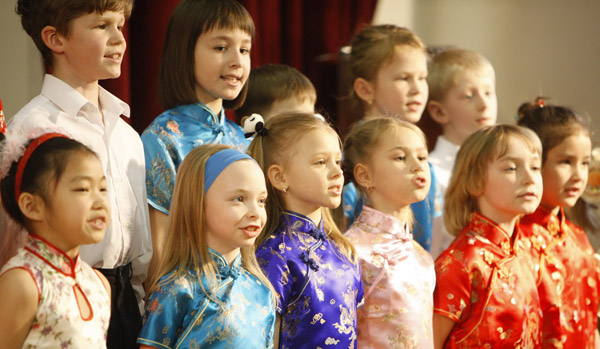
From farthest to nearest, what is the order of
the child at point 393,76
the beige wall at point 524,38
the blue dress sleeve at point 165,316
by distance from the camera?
the beige wall at point 524,38, the child at point 393,76, the blue dress sleeve at point 165,316

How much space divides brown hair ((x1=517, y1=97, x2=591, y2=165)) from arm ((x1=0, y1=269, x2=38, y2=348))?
2.01 meters

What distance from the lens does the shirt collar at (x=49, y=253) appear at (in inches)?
65.9

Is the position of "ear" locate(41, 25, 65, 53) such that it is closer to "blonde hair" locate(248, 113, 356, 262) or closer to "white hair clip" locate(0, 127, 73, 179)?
"white hair clip" locate(0, 127, 73, 179)

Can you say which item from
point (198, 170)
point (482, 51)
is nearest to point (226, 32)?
point (198, 170)

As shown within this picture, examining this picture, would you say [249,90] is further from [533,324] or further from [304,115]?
[533,324]

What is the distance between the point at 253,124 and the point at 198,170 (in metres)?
0.32

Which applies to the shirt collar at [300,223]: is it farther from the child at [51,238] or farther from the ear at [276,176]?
the child at [51,238]

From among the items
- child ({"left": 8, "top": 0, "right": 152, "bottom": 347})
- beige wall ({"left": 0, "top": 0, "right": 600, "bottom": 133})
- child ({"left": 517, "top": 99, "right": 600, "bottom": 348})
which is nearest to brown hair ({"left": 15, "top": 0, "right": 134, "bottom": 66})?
child ({"left": 8, "top": 0, "right": 152, "bottom": 347})

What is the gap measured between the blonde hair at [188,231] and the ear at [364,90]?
124 cm

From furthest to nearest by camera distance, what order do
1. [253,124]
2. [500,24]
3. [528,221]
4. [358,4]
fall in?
[500,24]
[358,4]
[528,221]
[253,124]

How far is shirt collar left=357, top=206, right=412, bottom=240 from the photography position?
243 cm

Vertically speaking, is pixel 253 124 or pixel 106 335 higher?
pixel 253 124

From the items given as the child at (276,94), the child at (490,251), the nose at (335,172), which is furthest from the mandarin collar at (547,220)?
the nose at (335,172)

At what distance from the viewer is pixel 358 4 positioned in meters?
4.28
